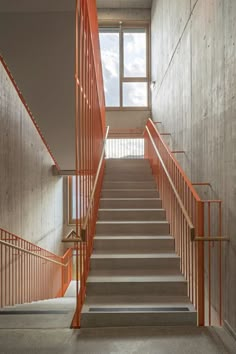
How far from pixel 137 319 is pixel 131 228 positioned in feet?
5.13

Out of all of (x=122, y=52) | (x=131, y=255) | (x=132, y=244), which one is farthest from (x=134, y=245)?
(x=122, y=52)

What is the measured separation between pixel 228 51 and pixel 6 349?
3.19 meters

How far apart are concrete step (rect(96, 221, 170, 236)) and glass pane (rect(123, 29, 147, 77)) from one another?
691 cm

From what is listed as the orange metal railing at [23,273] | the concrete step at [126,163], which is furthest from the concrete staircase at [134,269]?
the orange metal railing at [23,273]

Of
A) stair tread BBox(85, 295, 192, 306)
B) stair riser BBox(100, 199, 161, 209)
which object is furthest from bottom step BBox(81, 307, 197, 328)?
stair riser BBox(100, 199, 161, 209)

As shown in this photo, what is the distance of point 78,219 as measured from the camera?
10.6ft

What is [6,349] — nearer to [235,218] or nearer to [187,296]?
[187,296]

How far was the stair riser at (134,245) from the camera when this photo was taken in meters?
4.12

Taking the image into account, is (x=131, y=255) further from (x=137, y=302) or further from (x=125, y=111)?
(x=125, y=111)

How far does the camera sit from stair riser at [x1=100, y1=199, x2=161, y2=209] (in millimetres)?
5090

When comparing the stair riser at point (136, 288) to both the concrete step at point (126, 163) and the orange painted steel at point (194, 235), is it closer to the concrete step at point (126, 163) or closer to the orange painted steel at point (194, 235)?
the orange painted steel at point (194, 235)

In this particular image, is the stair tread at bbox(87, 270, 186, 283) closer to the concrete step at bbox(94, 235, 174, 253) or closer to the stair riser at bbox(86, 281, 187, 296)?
the stair riser at bbox(86, 281, 187, 296)

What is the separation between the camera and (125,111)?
10.0 meters

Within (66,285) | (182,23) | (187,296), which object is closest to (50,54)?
(182,23)
